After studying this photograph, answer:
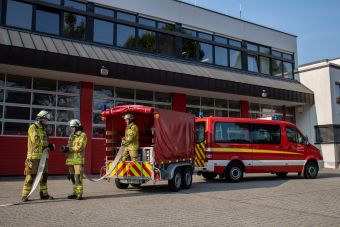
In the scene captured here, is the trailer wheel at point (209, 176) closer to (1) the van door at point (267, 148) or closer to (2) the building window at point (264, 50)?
(1) the van door at point (267, 148)

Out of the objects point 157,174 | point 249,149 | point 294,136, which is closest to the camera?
point 157,174

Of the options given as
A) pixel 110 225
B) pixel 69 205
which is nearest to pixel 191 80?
pixel 69 205

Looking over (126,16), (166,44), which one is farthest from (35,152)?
(166,44)

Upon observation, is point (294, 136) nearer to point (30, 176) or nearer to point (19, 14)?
point (30, 176)

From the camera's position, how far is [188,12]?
21469mm

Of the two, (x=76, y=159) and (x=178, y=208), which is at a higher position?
(x=76, y=159)

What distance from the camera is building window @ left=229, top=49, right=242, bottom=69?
2348 centimetres

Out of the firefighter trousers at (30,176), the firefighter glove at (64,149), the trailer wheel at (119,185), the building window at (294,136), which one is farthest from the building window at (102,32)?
the firefighter trousers at (30,176)

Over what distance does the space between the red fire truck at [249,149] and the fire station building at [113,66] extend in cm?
461

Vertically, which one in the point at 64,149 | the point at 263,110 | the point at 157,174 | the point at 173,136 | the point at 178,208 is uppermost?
the point at 263,110

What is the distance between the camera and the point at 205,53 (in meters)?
22.2

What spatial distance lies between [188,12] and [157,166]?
12.8 meters

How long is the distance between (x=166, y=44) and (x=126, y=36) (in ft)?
8.26

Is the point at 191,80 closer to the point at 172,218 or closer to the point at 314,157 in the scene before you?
the point at 314,157
